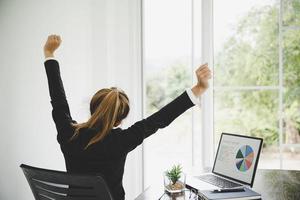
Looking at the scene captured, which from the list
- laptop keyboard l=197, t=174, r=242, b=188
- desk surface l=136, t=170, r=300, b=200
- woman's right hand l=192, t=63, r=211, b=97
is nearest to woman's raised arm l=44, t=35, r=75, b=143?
desk surface l=136, t=170, r=300, b=200

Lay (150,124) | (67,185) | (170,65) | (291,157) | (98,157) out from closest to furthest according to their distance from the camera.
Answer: (67,185) < (98,157) < (150,124) < (291,157) < (170,65)

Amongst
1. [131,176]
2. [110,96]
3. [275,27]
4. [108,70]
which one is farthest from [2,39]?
[275,27]

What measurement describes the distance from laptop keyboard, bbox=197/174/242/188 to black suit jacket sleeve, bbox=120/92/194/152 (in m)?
0.43

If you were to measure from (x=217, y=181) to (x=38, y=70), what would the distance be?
166 centimetres

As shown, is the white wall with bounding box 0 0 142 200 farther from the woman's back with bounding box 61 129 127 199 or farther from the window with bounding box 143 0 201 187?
the woman's back with bounding box 61 129 127 199

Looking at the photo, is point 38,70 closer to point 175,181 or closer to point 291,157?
point 175,181

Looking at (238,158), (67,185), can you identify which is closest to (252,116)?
(238,158)

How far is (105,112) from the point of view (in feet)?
4.47

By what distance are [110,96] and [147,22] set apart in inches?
69.8

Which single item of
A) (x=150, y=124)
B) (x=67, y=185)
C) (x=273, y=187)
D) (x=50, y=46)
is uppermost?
(x=50, y=46)

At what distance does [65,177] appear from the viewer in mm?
1000

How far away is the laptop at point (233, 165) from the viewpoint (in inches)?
64.1

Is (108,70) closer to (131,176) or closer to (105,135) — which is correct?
(131,176)

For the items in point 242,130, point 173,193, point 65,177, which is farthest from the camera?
point 242,130
